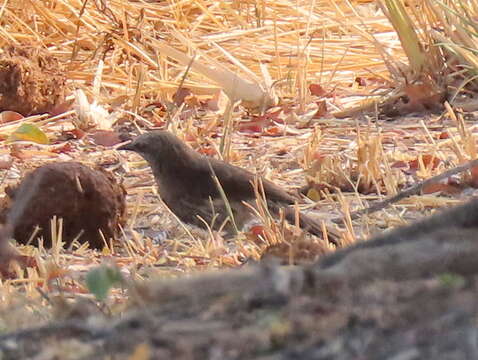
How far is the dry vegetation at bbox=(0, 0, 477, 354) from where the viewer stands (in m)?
5.11

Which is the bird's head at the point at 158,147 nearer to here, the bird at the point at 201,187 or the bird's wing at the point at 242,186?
the bird at the point at 201,187

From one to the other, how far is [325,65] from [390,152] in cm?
234

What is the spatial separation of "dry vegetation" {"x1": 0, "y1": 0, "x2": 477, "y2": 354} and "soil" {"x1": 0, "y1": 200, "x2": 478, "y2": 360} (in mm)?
1419

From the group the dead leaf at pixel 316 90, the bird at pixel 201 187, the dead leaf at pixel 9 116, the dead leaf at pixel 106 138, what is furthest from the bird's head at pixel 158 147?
the dead leaf at pixel 316 90

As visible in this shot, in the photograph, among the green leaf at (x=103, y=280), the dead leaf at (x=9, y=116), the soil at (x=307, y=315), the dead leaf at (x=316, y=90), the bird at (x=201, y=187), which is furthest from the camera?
the dead leaf at (x=316, y=90)

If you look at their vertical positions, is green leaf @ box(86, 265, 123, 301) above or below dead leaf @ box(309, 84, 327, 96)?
above

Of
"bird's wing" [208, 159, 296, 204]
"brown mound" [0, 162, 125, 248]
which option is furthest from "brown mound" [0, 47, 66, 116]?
"brown mound" [0, 162, 125, 248]

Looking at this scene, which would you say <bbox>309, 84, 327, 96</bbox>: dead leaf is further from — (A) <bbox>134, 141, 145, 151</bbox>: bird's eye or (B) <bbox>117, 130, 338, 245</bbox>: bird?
(A) <bbox>134, 141, 145, 151</bbox>: bird's eye

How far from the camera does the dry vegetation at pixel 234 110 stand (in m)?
5.11

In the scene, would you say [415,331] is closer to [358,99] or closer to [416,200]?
[416,200]

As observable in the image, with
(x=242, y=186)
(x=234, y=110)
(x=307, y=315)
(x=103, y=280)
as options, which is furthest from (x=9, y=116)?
(x=307, y=315)

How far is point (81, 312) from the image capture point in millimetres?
2387

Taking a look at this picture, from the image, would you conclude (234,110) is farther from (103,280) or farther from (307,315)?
(307,315)

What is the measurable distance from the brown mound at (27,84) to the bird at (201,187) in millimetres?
1741
